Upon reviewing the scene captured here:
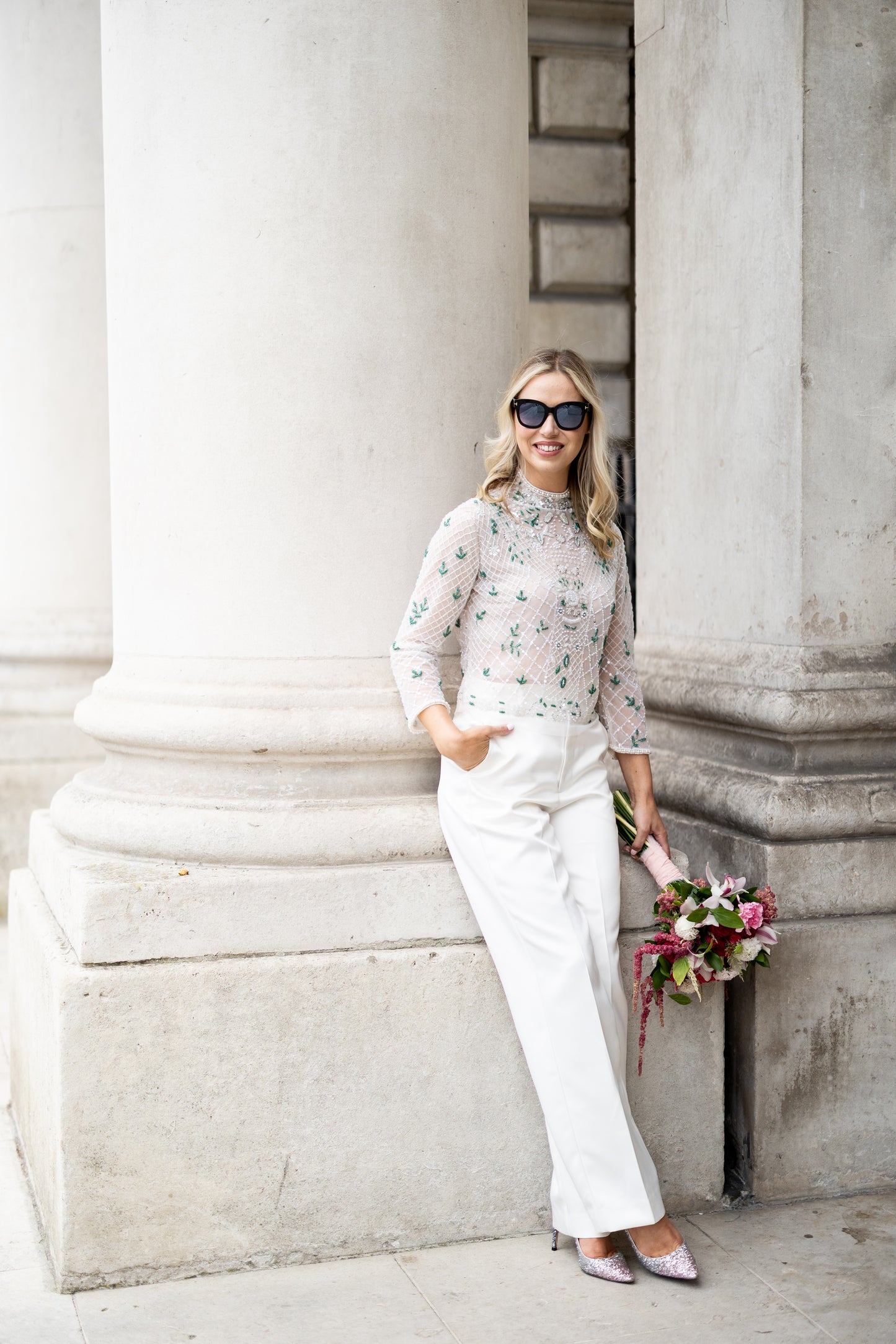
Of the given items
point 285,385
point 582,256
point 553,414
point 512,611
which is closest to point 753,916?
point 512,611

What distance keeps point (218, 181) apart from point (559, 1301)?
280 cm

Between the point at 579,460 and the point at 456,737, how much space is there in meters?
0.81

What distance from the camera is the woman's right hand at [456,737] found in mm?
3381

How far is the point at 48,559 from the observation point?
7.52 metres

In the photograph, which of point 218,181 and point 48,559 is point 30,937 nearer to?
point 218,181

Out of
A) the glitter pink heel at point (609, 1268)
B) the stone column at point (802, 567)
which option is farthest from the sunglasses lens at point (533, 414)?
the glitter pink heel at point (609, 1268)

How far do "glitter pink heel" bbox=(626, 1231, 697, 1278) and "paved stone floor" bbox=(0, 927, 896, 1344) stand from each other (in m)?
0.03

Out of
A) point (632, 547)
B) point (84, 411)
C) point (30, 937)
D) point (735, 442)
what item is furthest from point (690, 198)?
point (632, 547)

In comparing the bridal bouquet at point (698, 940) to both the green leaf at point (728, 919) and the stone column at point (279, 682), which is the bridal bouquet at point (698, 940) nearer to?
the green leaf at point (728, 919)

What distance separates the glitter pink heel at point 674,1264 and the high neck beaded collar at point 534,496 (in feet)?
5.90

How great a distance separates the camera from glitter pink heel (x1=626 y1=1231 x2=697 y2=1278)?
3340mm

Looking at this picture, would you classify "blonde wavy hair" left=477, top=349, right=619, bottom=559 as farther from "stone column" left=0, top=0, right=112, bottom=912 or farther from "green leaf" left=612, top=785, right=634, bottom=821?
"stone column" left=0, top=0, right=112, bottom=912

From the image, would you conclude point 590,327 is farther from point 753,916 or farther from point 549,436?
point 753,916

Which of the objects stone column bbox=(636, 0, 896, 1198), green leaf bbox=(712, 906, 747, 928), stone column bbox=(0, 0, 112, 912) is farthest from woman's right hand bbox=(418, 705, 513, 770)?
Answer: stone column bbox=(0, 0, 112, 912)
